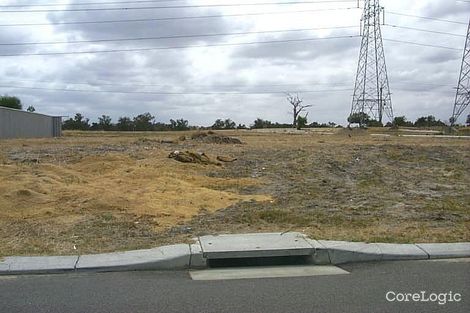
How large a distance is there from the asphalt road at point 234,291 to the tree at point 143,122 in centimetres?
10009

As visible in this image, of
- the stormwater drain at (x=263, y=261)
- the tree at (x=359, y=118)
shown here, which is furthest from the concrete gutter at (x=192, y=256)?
the tree at (x=359, y=118)

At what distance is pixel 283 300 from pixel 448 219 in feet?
20.4

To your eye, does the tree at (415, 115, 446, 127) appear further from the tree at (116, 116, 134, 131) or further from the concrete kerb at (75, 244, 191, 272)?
the concrete kerb at (75, 244, 191, 272)

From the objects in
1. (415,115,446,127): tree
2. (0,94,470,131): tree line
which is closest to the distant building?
(0,94,470,131): tree line

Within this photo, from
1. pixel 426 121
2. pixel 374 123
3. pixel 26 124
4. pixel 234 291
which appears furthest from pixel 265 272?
pixel 426 121

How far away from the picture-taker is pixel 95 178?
55.0 ft

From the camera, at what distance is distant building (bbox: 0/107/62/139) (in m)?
47.9

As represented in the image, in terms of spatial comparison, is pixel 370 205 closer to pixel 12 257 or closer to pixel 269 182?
pixel 269 182

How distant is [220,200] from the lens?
534 inches

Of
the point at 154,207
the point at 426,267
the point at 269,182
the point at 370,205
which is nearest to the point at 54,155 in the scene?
the point at 269,182

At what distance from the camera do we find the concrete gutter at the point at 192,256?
766 cm

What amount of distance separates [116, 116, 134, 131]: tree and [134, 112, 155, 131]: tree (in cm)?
96

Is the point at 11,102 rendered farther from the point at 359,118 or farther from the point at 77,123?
the point at 359,118

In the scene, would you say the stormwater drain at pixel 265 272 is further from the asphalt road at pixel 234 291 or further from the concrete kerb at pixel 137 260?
the concrete kerb at pixel 137 260
